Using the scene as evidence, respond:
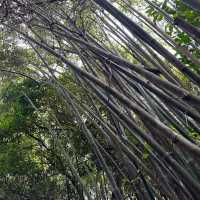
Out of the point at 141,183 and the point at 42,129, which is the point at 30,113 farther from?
the point at 141,183

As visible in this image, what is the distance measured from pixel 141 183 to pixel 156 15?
1.51m

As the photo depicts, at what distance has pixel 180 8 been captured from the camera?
2.37 meters

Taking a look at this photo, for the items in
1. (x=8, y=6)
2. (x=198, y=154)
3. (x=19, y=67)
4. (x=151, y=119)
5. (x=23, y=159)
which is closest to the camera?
(x=198, y=154)

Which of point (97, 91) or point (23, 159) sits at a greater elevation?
point (23, 159)

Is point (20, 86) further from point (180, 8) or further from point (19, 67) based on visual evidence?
point (180, 8)

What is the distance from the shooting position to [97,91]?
10.3 feet

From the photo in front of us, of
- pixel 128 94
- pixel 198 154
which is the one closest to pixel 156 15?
pixel 128 94

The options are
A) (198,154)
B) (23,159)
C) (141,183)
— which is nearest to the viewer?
Answer: (198,154)

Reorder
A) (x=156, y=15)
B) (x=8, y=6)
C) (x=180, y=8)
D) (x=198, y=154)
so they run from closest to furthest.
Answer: (x=198, y=154), (x=180, y=8), (x=156, y=15), (x=8, y=6)

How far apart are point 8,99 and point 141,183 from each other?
20.8 ft

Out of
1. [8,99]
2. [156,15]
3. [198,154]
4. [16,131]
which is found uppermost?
[8,99]

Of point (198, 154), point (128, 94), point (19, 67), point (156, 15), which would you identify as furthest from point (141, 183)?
point (19, 67)

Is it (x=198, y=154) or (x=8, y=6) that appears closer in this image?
(x=198, y=154)

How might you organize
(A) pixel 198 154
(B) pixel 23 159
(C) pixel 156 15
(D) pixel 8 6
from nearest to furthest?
(A) pixel 198 154
(C) pixel 156 15
(D) pixel 8 6
(B) pixel 23 159
